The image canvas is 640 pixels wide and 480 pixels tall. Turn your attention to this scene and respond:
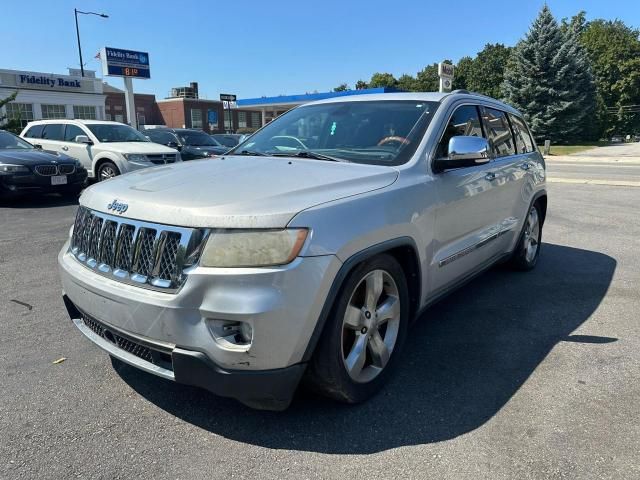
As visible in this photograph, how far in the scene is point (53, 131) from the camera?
13352 millimetres

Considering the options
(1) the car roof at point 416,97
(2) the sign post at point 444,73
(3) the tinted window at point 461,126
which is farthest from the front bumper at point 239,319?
(2) the sign post at point 444,73

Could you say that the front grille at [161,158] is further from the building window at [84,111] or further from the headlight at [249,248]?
the building window at [84,111]

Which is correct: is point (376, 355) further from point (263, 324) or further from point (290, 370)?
point (263, 324)

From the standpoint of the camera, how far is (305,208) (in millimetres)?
2480

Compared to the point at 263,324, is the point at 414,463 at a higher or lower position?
lower

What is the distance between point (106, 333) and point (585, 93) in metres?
41.0

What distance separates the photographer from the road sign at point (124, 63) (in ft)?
109

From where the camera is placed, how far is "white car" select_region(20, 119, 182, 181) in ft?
38.5

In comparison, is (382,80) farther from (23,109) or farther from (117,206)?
(117,206)

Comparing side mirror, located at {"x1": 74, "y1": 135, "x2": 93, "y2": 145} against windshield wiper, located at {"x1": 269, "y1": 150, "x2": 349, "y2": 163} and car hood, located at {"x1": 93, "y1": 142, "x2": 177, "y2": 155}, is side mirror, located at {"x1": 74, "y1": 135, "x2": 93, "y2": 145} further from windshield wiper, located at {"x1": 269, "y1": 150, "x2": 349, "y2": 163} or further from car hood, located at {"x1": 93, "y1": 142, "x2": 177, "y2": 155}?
windshield wiper, located at {"x1": 269, "y1": 150, "x2": 349, "y2": 163}

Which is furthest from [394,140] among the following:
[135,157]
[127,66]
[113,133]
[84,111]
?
[84,111]

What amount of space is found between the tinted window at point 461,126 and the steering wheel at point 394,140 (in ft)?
0.81

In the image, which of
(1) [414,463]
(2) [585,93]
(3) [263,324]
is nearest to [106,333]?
(3) [263,324]

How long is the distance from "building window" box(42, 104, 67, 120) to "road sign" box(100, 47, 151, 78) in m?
9.39
